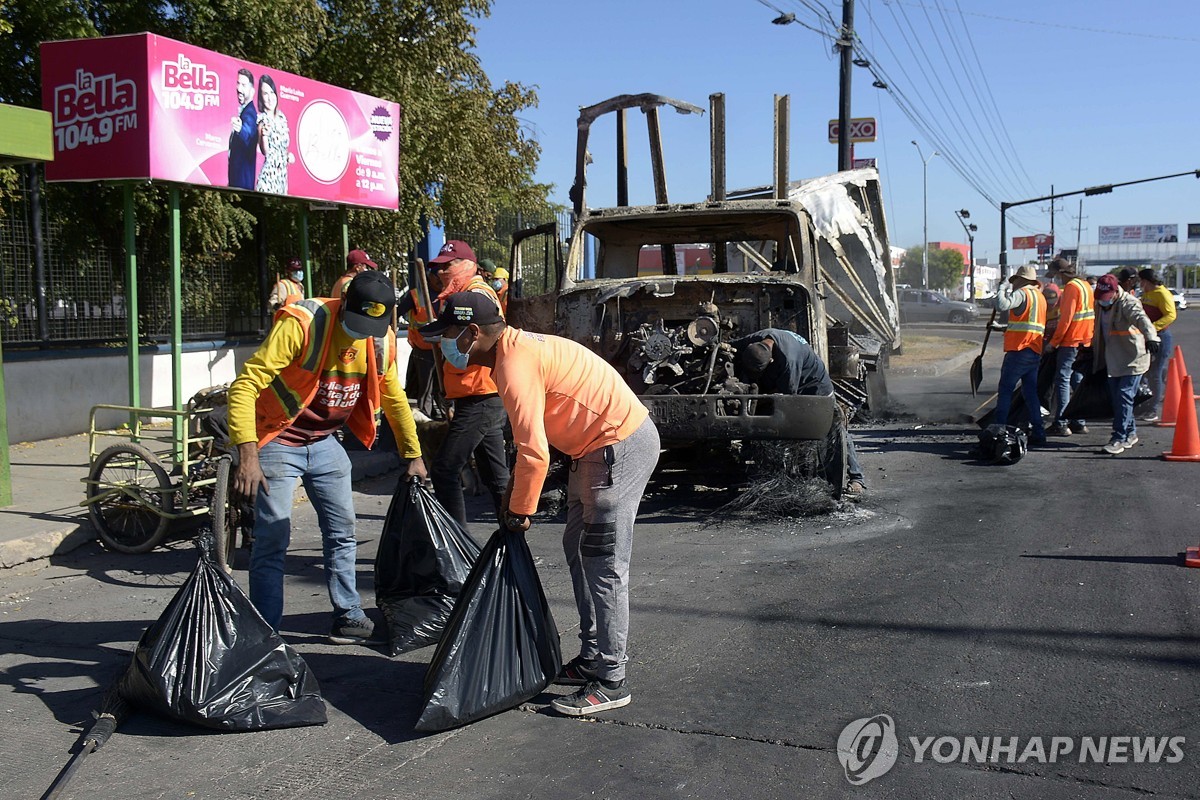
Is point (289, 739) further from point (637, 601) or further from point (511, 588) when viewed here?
point (637, 601)

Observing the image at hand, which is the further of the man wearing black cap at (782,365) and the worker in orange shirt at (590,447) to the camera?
the man wearing black cap at (782,365)

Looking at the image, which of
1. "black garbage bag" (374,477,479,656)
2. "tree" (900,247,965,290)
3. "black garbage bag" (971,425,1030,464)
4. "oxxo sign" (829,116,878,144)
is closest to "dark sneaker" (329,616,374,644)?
"black garbage bag" (374,477,479,656)

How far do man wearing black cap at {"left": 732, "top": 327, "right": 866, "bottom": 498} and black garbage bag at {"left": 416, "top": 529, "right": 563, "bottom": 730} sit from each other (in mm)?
3517

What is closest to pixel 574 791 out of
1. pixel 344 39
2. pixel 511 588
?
pixel 511 588

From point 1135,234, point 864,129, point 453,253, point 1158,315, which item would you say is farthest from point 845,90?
point 1135,234

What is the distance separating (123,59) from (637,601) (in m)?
5.83

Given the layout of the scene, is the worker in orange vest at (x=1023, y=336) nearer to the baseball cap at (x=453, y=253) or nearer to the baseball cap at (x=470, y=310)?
the baseball cap at (x=453, y=253)

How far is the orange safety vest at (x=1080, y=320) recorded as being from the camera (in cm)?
1038

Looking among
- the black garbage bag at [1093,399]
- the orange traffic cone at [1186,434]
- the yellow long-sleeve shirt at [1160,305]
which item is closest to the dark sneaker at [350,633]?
the orange traffic cone at [1186,434]

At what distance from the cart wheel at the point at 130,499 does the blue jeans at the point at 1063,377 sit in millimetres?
8222

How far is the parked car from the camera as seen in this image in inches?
1775

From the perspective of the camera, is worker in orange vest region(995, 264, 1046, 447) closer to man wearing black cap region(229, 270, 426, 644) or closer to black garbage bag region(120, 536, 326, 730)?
man wearing black cap region(229, 270, 426, 644)

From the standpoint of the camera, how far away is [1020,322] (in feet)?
31.7

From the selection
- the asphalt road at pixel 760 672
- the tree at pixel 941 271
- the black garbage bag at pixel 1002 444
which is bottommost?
the asphalt road at pixel 760 672
